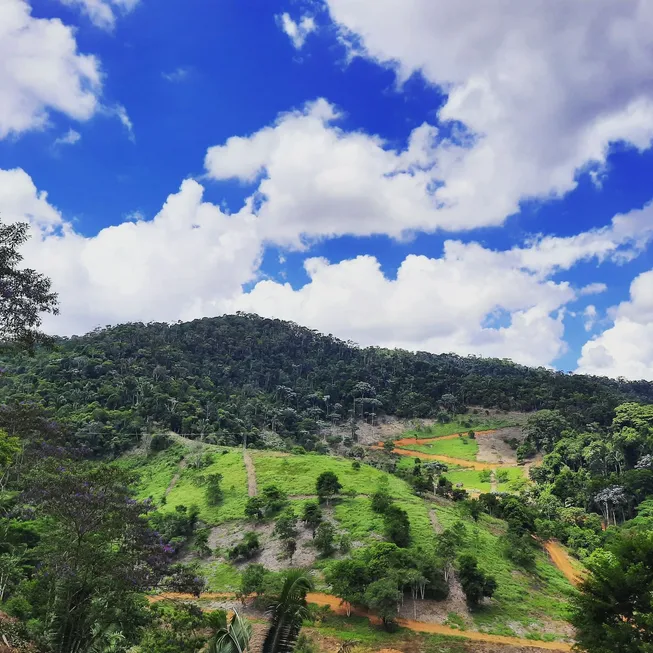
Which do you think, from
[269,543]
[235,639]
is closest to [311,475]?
[269,543]

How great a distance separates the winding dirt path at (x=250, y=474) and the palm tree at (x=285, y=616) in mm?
49972

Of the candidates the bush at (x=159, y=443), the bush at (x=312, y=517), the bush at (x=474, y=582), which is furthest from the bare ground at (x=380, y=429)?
the bush at (x=474, y=582)

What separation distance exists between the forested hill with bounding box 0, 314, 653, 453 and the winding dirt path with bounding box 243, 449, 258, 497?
15.3 metres

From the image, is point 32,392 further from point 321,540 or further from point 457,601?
point 457,601

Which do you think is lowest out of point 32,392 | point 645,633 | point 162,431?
point 645,633

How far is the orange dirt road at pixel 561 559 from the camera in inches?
1773

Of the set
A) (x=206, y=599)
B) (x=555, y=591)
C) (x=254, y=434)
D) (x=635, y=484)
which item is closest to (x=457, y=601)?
(x=555, y=591)

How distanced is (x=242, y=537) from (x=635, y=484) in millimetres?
55376

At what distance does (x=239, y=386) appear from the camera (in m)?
133

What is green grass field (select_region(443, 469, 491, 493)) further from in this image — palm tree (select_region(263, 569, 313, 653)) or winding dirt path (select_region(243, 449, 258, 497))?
palm tree (select_region(263, 569, 313, 653))

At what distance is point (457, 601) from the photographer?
35.2 meters

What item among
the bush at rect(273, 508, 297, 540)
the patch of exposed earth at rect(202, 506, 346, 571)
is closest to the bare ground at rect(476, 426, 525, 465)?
the patch of exposed earth at rect(202, 506, 346, 571)

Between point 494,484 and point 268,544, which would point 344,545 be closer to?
point 268,544

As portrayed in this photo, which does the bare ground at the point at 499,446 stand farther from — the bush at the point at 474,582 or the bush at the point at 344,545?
the bush at the point at 474,582
